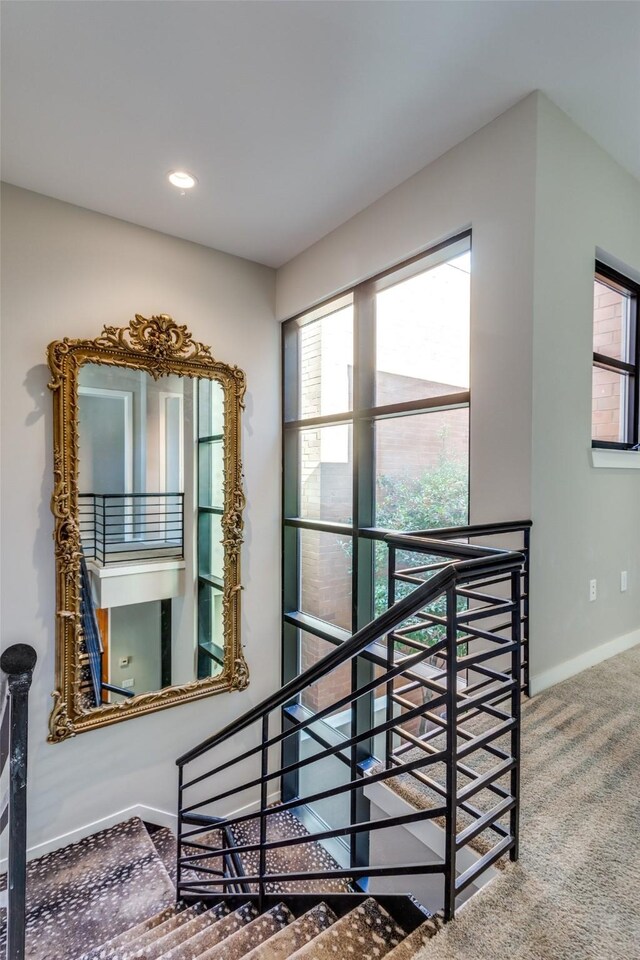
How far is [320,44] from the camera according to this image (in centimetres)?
171

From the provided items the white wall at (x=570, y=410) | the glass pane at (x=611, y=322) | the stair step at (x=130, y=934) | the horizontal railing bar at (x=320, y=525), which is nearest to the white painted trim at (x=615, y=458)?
the white wall at (x=570, y=410)

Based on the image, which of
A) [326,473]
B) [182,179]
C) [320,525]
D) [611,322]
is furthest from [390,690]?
[182,179]

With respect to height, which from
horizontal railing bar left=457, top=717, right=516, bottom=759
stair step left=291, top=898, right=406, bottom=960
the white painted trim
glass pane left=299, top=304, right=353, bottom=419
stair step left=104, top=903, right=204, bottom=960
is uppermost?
glass pane left=299, top=304, right=353, bottom=419

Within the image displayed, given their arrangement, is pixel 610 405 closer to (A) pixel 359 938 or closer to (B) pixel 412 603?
(B) pixel 412 603

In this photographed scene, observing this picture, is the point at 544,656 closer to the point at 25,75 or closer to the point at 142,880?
the point at 142,880

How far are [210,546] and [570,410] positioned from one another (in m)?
2.42

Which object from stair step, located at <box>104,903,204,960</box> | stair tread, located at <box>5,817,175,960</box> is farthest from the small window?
stair tread, located at <box>5,817,175,960</box>

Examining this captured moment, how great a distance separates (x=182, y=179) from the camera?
2.50 metres

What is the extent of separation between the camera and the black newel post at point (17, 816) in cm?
150

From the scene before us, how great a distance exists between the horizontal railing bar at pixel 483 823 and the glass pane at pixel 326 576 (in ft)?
6.37

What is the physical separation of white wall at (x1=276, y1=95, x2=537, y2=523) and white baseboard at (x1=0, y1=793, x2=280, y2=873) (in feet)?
9.25

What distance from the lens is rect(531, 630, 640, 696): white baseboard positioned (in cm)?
209

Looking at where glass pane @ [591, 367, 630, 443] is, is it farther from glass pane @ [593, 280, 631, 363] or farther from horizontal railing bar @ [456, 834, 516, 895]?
horizontal railing bar @ [456, 834, 516, 895]

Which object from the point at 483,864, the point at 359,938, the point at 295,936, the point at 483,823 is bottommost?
the point at 295,936
